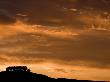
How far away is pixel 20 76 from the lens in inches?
6038

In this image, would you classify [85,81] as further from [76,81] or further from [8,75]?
[8,75]

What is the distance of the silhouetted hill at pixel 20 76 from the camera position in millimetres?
152875

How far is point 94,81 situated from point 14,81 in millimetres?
11460

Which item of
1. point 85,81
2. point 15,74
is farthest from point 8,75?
point 85,81

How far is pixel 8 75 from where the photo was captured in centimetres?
15325

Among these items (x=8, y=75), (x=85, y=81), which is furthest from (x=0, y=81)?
(x=85, y=81)

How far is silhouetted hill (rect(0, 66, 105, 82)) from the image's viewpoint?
152875 mm

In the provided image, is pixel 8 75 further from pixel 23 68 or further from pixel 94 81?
pixel 94 81

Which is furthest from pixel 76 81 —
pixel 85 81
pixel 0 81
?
pixel 0 81

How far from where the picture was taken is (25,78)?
154 meters

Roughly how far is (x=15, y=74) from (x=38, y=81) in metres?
3.54

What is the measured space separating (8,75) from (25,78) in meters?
2.46

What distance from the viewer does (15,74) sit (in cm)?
15325

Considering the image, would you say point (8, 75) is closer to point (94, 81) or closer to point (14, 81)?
point (14, 81)
